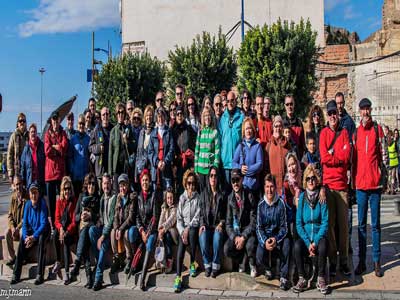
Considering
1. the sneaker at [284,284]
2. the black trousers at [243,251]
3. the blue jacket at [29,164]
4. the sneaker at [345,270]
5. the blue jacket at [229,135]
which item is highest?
the blue jacket at [229,135]

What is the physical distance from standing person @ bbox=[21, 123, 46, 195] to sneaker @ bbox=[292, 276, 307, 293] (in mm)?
4941

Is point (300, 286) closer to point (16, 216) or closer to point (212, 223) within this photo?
point (212, 223)

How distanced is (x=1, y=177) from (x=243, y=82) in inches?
928

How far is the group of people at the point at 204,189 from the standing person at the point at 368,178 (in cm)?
2

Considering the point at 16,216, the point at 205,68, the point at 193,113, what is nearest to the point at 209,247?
the point at 193,113

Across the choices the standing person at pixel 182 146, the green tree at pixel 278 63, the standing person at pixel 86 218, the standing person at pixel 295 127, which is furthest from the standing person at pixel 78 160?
the green tree at pixel 278 63

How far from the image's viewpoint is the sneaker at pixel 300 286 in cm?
642

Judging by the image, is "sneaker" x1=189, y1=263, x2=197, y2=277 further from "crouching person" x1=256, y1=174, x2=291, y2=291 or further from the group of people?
"crouching person" x1=256, y1=174, x2=291, y2=291

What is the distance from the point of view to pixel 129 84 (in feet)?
68.2

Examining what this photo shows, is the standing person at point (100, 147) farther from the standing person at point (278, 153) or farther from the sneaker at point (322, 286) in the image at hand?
the sneaker at point (322, 286)

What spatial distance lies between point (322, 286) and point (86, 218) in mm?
3852

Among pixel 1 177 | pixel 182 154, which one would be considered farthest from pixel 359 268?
pixel 1 177

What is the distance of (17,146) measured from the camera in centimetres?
896

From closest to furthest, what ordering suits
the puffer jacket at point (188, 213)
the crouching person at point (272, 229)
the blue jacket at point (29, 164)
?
the crouching person at point (272, 229)
the puffer jacket at point (188, 213)
the blue jacket at point (29, 164)
